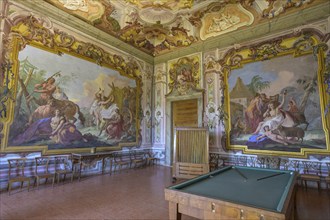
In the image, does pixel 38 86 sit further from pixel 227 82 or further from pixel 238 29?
pixel 238 29

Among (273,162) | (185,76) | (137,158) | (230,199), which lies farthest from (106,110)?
(230,199)

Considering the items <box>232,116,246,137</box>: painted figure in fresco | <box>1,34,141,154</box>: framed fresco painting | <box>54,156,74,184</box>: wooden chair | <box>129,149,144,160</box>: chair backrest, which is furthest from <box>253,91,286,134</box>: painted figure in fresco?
<box>54,156,74,184</box>: wooden chair

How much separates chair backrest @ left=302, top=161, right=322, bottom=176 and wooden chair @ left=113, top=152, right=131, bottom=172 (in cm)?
513

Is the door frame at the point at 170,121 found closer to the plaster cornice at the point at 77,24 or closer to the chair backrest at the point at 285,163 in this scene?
the plaster cornice at the point at 77,24

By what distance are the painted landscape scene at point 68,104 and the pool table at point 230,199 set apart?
14.2ft

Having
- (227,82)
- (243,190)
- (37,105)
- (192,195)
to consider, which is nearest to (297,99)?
(227,82)

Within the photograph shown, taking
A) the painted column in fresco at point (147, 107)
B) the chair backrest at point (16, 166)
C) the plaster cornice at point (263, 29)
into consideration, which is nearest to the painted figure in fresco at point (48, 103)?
the chair backrest at point (16, 166)

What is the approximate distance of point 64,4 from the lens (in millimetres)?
→ 5340

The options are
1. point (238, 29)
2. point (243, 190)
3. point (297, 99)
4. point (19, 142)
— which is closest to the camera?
point (243, 190)

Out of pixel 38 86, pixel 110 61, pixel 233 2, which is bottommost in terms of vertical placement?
pixel 38 86

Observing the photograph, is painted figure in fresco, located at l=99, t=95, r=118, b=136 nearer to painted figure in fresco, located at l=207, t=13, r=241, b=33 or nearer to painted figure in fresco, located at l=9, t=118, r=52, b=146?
painted figure in fresco, located at l=9, t=118, r=52, b=146

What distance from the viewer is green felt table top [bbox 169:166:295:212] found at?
175 centimetres

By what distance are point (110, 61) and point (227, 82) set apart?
13.7ft

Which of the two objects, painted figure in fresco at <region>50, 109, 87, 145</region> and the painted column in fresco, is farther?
the painted column in fresco
